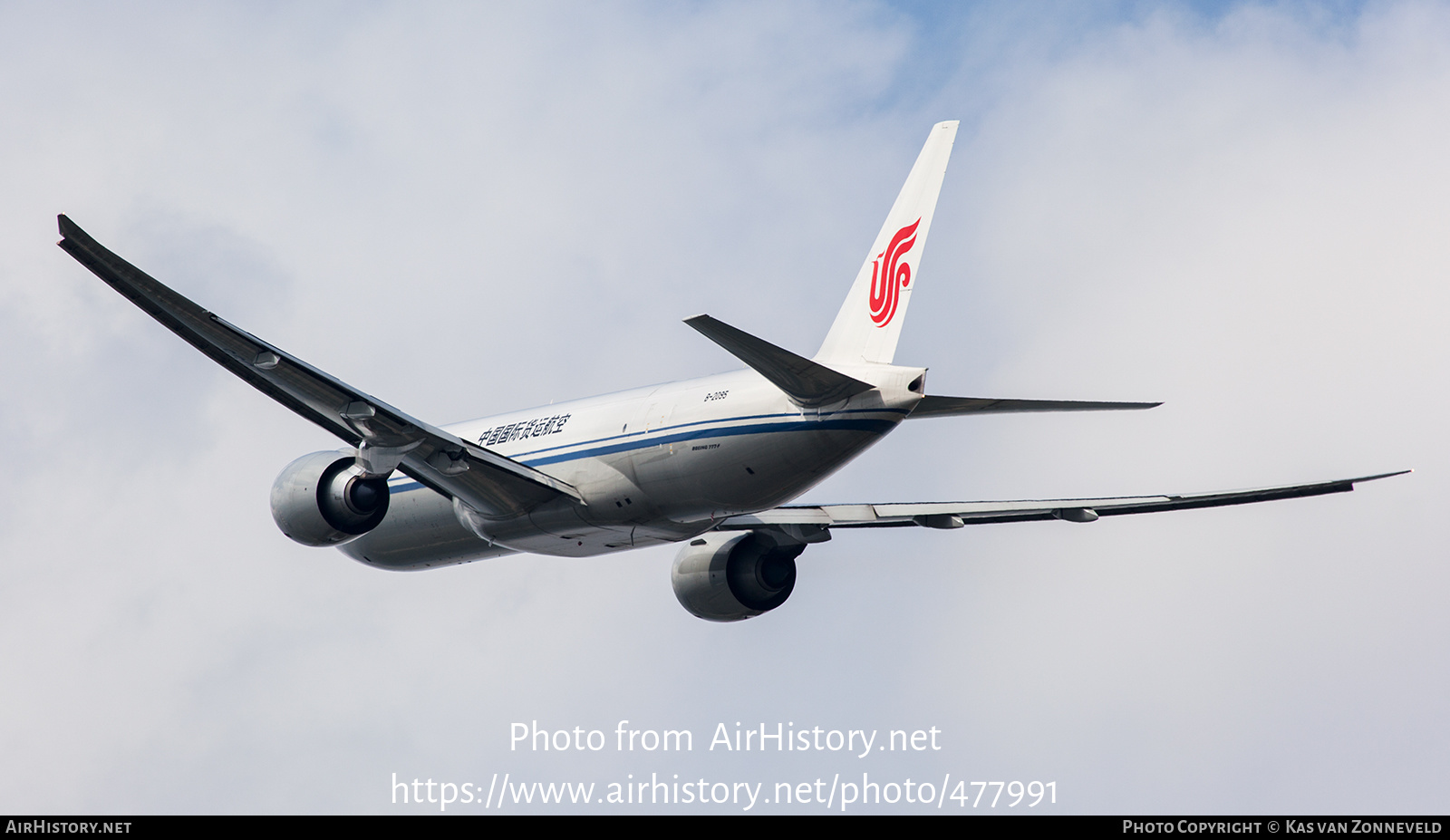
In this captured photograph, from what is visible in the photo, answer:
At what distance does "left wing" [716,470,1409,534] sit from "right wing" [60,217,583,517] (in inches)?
162

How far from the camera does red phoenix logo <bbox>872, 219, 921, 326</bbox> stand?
2438 cm

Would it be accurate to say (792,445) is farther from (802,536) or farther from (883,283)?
(802,536)

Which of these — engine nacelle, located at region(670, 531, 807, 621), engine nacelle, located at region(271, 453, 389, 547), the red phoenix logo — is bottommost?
engine nacelle, located at region(271, 453, 389, 547)

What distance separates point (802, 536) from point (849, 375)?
8.10 m

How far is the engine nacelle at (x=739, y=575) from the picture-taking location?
3200 cm

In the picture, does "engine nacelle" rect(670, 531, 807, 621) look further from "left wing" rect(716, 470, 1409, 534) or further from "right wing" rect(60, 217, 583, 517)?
"right wing" rect(60, 217, 583, 517)

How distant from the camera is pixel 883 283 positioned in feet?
80.8

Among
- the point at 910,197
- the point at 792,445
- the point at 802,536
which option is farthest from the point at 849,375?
the point at 802,536

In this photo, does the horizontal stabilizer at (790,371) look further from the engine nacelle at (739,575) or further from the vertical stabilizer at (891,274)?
the engine nacelle at (739,575)

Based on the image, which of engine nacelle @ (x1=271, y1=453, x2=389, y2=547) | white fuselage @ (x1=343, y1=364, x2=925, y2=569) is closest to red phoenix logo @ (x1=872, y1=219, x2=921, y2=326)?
white fuselage @ (x1=343, y1=364, x2=925, y2=569)

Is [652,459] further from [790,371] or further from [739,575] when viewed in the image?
[739,575]

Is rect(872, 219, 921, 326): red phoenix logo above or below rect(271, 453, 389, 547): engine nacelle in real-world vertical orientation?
above

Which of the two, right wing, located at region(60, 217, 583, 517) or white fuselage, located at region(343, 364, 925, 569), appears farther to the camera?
white fuselage, located at region(343, 364, 925, 569)
